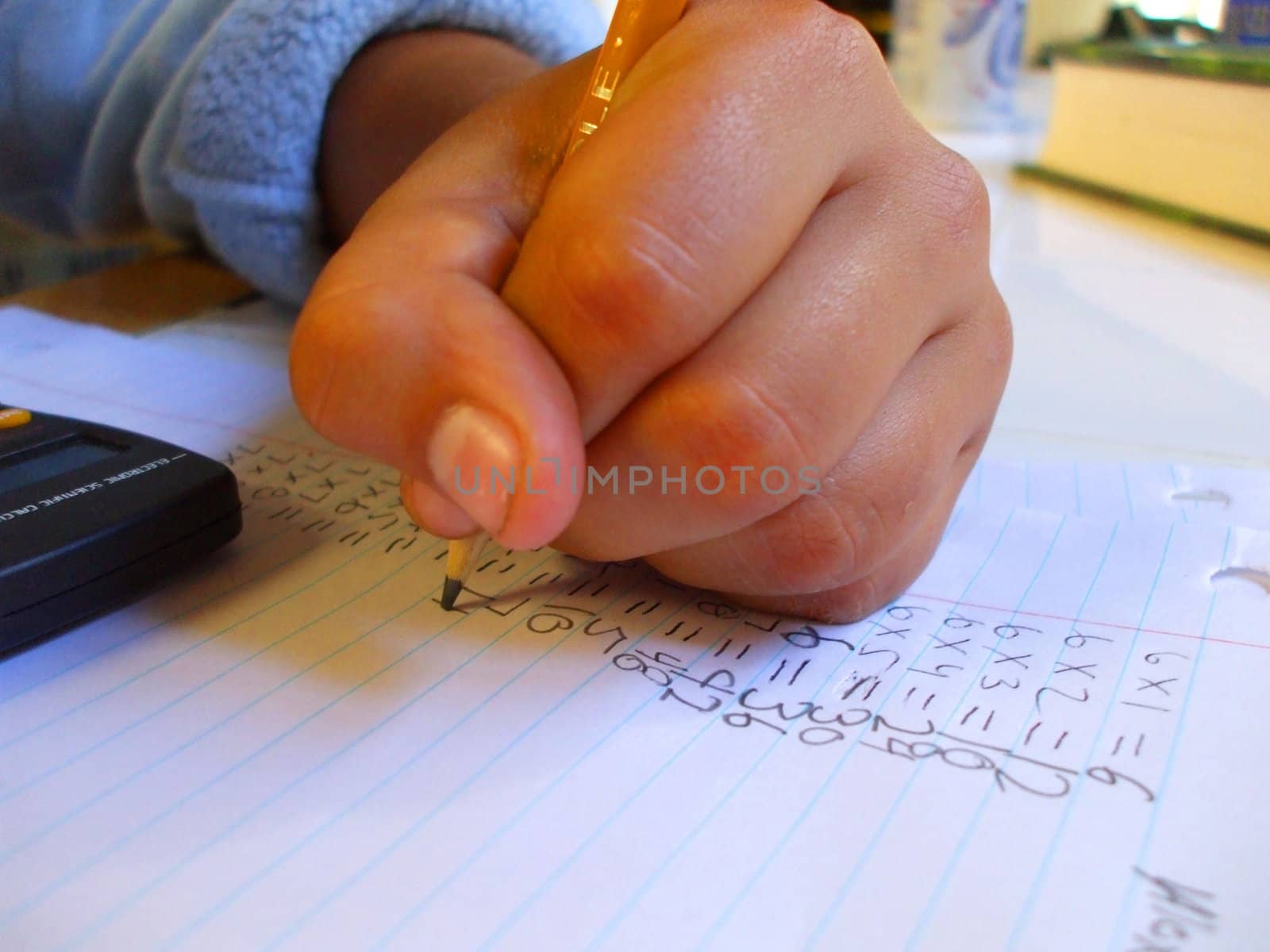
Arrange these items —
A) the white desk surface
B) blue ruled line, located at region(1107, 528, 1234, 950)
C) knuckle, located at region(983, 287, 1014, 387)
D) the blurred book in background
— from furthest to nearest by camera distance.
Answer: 1. the blurred book in background
2. the white desk surface
3. knuckle, located at region(983, 287, 1014, 387)
4. blue ruled line, located at region(1107, 528, 1234, 950)

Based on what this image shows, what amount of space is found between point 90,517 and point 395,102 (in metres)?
0.25

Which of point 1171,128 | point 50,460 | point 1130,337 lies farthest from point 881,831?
point 1171,128

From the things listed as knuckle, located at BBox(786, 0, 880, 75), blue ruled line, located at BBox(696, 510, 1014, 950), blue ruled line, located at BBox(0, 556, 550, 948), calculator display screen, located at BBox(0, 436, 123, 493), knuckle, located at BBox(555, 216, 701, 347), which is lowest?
blue ruled line, located at BBox(0, 556, 550, 948)

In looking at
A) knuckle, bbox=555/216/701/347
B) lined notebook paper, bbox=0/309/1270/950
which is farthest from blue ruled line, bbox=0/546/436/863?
knuckle, bbox=555/216/701/347

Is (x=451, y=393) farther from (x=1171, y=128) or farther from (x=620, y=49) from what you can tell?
(x=1171, y=128)

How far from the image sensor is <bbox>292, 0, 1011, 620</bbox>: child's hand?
7.6 inches

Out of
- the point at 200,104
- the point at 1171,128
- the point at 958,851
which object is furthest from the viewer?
the point at 1171,128

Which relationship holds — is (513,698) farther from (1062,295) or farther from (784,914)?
(1062,295)

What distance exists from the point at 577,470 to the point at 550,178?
0.26ft

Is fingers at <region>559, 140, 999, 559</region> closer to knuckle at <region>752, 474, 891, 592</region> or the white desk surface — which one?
knuckle at <region>752, 474, 891, 592</region>

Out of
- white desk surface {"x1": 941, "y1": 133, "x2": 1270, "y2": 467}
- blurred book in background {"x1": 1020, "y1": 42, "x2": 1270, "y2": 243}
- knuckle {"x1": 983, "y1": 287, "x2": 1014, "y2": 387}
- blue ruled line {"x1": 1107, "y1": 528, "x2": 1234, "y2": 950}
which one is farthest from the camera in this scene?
blurred book in background {"x1": 1020, "y1": 42, "x2": 1270, "y2": 243}

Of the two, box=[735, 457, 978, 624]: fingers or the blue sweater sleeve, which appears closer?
box=[735, 457, 978, 624]: fingers

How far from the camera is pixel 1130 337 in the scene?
0.46m

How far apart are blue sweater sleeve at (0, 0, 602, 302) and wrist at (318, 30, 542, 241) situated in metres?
0.01
